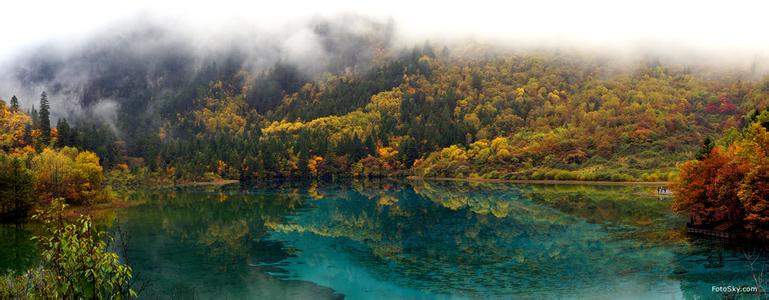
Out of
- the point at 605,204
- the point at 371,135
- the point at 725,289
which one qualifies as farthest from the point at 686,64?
the point at 725,289

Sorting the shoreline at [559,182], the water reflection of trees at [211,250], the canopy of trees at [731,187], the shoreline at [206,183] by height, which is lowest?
the shoreline at [206,183]

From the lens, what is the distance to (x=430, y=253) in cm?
4103

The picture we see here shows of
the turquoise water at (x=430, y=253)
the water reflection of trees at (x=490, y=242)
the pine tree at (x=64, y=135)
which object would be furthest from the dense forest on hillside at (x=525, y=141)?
the turquoise water at (x=430, y=253)

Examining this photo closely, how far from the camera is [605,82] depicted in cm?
19012

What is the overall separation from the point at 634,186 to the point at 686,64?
114 meters

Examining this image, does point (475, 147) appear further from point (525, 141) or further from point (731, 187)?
point (731, 187)

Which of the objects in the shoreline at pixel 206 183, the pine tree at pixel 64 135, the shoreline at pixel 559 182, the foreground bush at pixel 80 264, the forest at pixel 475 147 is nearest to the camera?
the foreground bush at pixel 80 264

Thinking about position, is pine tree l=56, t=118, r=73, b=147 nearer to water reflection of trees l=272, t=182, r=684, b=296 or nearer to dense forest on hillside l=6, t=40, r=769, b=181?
dense forest on hillside l=6, t=40, r=769, b=181

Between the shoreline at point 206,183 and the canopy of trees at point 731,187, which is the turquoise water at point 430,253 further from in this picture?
the shoreline at point 206,183

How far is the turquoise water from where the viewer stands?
99.2 ft

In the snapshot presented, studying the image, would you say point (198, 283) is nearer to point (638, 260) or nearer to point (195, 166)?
point (638, 260)

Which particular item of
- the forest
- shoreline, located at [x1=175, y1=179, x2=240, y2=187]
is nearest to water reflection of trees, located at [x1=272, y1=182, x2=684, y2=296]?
the forest

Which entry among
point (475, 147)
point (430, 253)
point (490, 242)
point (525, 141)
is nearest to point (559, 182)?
point (525, 141)

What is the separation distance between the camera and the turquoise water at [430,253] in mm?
30250
